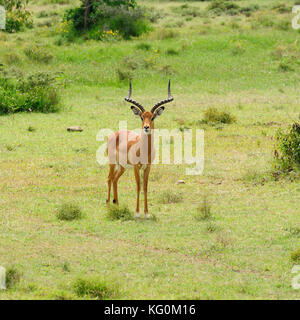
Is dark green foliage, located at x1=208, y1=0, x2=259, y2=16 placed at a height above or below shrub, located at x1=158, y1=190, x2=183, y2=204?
above

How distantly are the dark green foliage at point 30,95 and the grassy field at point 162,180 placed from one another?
0.55 metres

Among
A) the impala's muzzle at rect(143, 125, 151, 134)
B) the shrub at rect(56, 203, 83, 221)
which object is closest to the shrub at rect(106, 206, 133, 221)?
the shrub at rect(56, 203, 83, 221)

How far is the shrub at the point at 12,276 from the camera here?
8578 millimetres

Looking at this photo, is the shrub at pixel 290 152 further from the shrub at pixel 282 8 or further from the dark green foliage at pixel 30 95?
the shrub at pixel 282 8

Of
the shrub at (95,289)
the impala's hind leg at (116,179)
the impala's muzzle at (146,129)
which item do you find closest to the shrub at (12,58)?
the impala's hind leg at (116,179)

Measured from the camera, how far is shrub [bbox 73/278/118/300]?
27.1ft

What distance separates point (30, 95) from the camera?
20781 mm

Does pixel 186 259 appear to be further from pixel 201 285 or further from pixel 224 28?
pixel 224 28

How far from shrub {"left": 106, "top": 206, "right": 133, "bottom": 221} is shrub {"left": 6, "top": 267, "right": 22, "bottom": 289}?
283cm

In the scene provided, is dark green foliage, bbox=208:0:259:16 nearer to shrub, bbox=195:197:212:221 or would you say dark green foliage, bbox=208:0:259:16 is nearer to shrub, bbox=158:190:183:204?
shrub, bbox=158:190:183:204

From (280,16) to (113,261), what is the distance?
26411mm

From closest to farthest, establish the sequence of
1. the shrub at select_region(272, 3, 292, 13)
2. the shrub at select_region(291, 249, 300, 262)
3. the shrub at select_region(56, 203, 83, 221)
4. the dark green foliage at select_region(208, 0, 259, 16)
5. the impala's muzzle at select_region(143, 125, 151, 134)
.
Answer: the shrub at select_region(291, 249, 300, 262) < the impala's muzzle at select_region(143, 125, 151, 134) < the shrub at select_region(56, 203, 83, 221) < the shrub at select_region(272, 3, 292, 13) < the dark green foliage at select_region(208, 0, 259, 16)

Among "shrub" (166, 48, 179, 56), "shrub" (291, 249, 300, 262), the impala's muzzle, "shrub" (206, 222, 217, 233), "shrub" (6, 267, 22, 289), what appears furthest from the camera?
"shrub" (166, 48, 179, 56)
